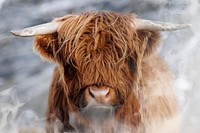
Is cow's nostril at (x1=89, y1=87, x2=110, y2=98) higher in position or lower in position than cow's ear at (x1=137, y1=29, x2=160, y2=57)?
lower

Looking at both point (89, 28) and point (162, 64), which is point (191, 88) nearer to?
point (162, 64)

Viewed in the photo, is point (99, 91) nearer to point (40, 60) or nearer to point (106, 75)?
point (106, 75)

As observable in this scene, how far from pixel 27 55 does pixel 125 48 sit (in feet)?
1.13

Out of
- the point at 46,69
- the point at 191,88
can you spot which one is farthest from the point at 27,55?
the point at 191,88

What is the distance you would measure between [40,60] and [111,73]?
0.85ft

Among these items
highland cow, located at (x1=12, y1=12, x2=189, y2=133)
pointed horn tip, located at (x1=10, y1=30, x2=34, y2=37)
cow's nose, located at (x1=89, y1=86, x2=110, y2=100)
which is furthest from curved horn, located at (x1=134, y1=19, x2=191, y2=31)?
pointed horn tip, located at (x1=10, y1=30, x2=34, y2=37)

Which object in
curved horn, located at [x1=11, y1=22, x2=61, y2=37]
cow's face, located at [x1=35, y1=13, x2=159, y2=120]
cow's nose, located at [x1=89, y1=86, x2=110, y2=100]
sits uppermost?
curved horn, located at [x1=11, y1=22, x2=61, y2=37]

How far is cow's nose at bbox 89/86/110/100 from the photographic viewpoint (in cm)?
228

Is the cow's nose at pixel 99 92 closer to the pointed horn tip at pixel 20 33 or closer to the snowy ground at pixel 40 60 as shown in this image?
the snowy ground at pixel 40 60

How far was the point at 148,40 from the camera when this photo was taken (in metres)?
2.36

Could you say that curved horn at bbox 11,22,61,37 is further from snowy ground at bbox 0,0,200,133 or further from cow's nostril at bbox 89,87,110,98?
cow's nostril at bbox 89,87,110,98

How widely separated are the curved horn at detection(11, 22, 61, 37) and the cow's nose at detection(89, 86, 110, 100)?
24 cm

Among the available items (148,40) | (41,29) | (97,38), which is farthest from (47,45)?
(148,40)

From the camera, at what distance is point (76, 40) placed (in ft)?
7.59
